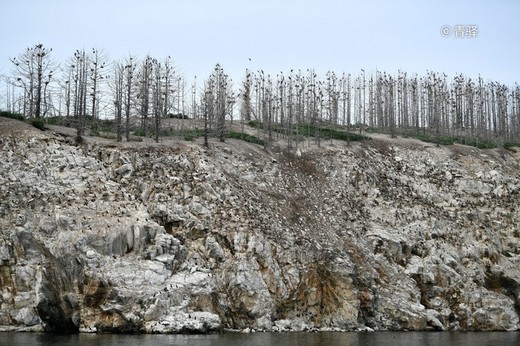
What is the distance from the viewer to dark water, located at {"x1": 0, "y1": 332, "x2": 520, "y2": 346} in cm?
3055

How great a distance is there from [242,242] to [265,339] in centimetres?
1210

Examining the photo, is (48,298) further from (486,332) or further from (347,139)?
(347,139)

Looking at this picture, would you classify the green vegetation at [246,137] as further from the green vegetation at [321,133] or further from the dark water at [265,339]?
the dark water at [265,339]

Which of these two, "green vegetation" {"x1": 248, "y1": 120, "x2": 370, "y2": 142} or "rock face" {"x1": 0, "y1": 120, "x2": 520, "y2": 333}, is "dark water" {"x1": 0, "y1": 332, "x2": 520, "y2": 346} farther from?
"green vegetation" {"x1": 248, "y1": 120, "x2": 370, "y2": 142}

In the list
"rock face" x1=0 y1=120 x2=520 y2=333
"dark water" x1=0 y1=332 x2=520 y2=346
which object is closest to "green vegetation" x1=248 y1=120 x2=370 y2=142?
"rock face" x1=0 y1=120 x2=520 y2=333

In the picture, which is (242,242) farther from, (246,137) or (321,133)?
(321,133)

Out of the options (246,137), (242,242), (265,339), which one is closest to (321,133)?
(246,137)

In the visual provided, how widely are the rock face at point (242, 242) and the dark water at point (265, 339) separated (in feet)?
9.89

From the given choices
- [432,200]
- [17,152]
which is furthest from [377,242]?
[17,152]

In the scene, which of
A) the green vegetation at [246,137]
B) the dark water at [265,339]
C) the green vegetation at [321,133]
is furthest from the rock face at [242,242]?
the green vegetation at [321,133]

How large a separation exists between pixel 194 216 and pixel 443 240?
25834mm

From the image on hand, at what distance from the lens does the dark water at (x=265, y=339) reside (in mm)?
30547

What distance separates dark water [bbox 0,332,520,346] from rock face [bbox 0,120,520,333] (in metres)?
3.01

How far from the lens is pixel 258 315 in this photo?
4209 cm
